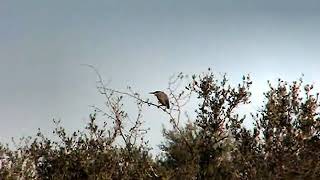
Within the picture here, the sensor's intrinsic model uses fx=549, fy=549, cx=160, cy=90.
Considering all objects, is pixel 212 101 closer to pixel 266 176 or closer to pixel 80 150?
pixel 266 176

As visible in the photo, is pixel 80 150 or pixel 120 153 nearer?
pixel 120 153

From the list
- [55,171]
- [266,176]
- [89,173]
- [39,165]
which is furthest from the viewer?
[39,165]

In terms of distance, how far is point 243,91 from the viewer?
12.5 meters

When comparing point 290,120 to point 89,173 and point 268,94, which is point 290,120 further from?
point 89,173

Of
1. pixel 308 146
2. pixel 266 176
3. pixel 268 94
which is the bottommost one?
pixel 266 176

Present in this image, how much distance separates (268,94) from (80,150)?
6027 millimetres

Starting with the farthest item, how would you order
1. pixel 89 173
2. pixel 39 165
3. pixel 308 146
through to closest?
1. pixel 39 165
2. pixel 89 173
3. pixel 308 146

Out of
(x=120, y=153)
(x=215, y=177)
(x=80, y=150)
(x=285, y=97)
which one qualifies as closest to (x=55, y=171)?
(x=80, y=150)

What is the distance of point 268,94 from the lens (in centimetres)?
1324

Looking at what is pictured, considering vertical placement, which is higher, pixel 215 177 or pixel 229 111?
pixel 229 111

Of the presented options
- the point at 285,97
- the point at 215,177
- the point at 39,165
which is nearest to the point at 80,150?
the point at 39,165

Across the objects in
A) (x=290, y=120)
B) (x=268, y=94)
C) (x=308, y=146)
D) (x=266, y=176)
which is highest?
(x=268, y=94)

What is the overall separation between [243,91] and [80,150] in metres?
5.91

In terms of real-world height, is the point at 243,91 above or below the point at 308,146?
above
